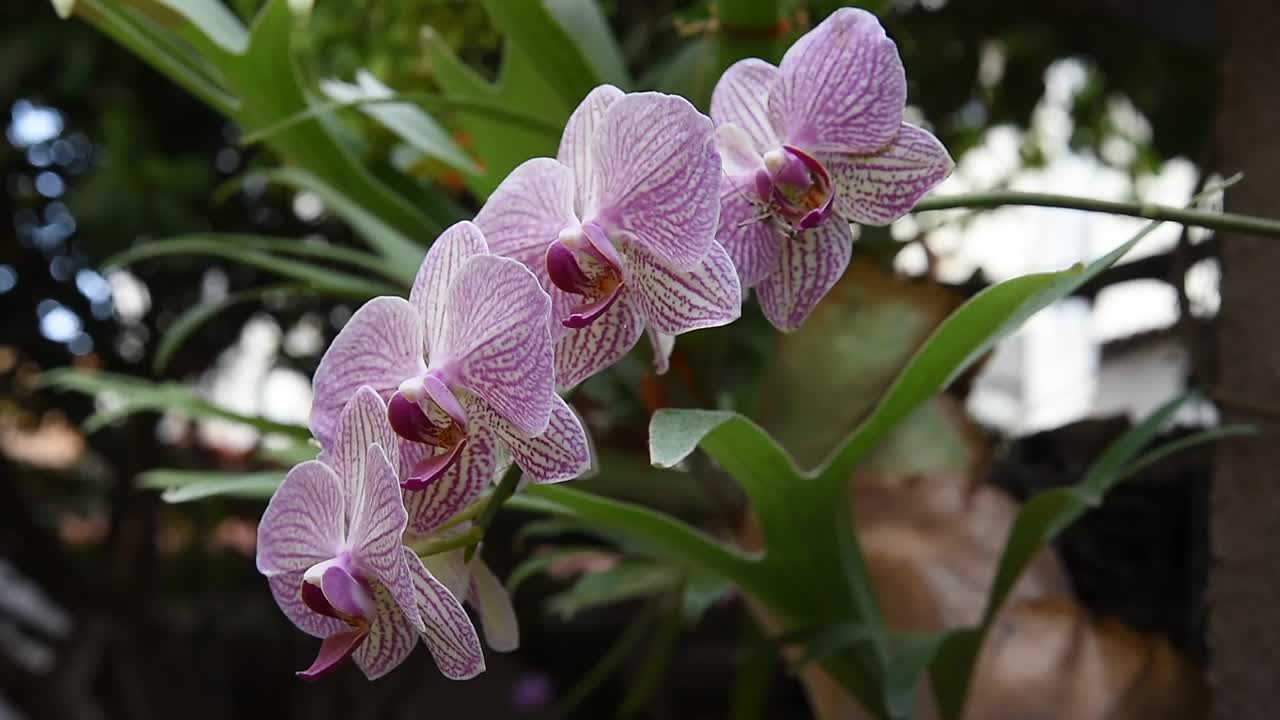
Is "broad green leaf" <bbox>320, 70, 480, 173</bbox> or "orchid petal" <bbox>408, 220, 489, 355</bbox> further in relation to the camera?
"broad green leaf" <bbox>320, 70, 480, 173</bbox>

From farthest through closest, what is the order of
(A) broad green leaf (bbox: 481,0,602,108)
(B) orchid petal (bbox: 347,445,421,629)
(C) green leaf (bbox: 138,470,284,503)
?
(A) broad green leaf (bbox: 481,0,602,108) → (C) green leaf (bbox: 138,470,284,503) → (B) orchid petal (bbox: 347,445,421,629)

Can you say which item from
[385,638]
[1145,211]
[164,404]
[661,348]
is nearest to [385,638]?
[385,638]

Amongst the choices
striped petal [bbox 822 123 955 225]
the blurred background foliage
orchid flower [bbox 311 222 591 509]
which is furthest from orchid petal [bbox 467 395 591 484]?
the blurred background foliage

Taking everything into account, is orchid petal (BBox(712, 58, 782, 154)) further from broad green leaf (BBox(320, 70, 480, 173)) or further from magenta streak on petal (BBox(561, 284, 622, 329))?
broad green leaf (BBox(320, 70, 480, 173))

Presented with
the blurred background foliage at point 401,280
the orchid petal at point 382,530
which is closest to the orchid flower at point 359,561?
the orchid petal at point 382,530

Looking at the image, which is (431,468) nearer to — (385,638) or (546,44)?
(385,638)

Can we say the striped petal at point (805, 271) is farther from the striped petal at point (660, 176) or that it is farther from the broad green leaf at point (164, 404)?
the broad green leaf at point (164, 404)
